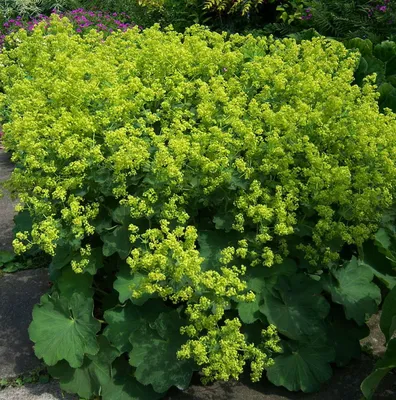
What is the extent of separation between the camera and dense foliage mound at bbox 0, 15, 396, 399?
9.61 ft

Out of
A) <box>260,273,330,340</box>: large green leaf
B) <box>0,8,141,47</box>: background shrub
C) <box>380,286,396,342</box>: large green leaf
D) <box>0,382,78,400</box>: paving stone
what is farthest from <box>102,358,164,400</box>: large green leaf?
<box>0,8,141,47</box>: background shrub


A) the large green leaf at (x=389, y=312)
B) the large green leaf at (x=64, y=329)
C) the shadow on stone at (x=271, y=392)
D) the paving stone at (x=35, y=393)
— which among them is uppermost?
the large green leaf at (x=389, y=312)

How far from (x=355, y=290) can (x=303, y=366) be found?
0.49 meters

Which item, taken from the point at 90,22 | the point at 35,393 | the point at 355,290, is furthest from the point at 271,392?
the point at 90,22

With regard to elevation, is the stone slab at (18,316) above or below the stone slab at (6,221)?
above

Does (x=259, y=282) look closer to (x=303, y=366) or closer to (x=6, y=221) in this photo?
(x=303, y=366)

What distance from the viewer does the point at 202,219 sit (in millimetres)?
3350

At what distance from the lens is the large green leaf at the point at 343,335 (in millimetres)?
3223

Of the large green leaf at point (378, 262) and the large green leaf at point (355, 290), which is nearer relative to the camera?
the large green leaf at point (355, 290)

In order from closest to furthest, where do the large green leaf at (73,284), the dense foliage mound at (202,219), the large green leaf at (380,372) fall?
the large green leaf at (380,372) < the dense foliage mound at (202,219) < the large green leaf at (73,284)

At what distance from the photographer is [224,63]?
373cm

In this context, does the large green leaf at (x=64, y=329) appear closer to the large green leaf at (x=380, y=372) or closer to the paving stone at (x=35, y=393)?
the paving stone at (x=35, y=393)

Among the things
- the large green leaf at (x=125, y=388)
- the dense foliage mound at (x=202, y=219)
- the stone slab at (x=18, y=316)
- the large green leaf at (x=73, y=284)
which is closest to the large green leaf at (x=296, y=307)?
Answer: the dense foliage mound at (x=202, y=219)

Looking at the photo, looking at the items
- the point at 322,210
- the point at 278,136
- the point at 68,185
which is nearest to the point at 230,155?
the point at 278,136
